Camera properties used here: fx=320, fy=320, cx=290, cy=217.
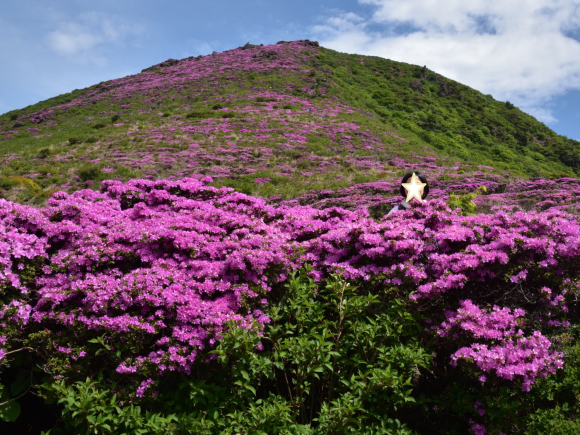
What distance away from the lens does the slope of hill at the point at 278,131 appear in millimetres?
18125

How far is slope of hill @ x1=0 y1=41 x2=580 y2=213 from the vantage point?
59.5 feet

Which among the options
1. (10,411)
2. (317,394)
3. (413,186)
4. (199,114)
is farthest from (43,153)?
(317,394)

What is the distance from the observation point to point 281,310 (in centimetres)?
398

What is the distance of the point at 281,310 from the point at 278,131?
24.9m

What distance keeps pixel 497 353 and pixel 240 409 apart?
252 cm

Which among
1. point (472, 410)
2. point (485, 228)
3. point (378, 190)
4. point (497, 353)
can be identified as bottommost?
point (472, 410)

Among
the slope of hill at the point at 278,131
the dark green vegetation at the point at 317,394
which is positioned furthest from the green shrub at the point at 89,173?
the dark green vegetation at the point at 317,394

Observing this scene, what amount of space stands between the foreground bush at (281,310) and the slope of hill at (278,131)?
367 inches

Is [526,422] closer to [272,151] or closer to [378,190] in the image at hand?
[378,190]

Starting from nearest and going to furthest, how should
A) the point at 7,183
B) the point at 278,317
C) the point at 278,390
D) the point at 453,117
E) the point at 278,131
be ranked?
the point at 278,390 < the point at 278,317 < the point at 7,183 < the point at 278,131 < the point at 453,117

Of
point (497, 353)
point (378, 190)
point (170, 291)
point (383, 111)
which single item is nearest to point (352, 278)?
point (497, 353)

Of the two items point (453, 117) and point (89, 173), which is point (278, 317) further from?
point (453, 117)

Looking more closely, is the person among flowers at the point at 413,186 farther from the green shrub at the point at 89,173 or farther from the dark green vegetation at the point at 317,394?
the green shrub at the point at 89,173

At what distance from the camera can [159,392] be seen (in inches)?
127
